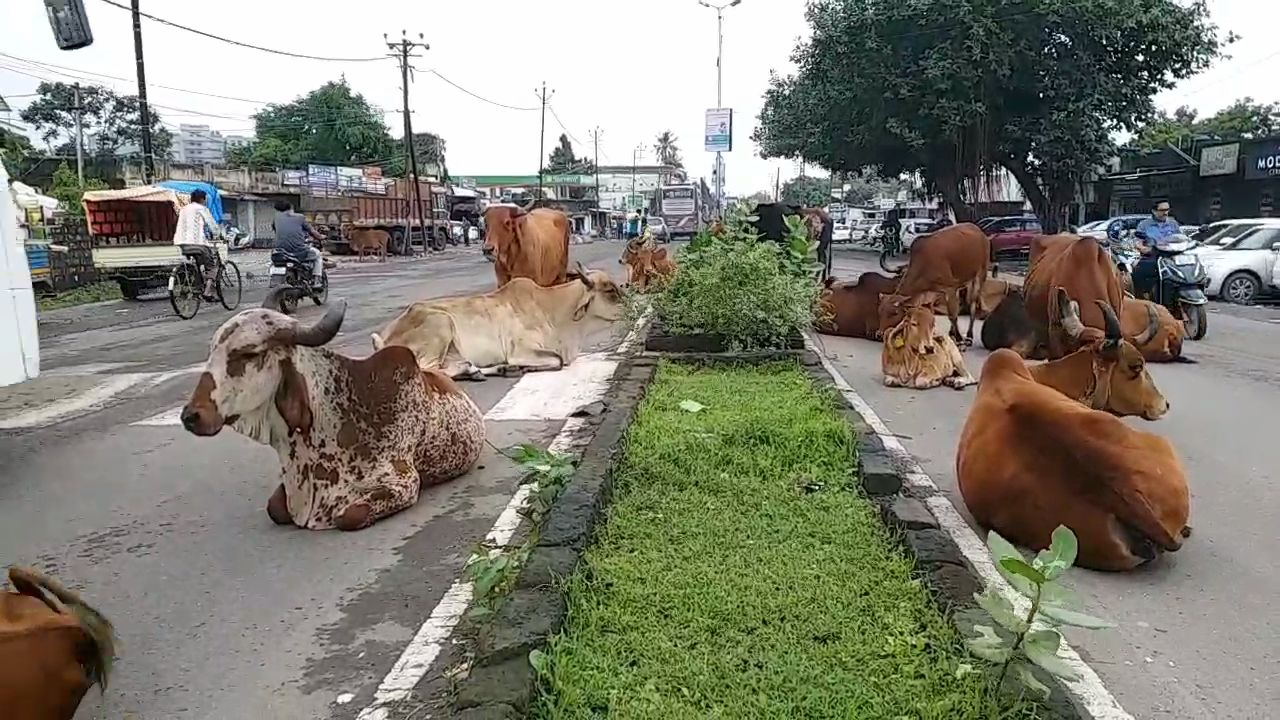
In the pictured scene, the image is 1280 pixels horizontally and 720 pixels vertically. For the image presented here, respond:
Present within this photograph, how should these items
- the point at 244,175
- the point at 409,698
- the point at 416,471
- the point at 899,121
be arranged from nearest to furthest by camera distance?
the point at 409,698, the point at 416,471, the point at 899,121, the point at 244,175

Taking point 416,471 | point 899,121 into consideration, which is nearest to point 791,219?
point 416,471

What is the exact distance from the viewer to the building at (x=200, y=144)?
5256 cm

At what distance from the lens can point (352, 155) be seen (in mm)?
54438

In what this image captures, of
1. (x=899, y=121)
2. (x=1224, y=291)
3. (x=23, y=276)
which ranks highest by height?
(x=899, y=121)

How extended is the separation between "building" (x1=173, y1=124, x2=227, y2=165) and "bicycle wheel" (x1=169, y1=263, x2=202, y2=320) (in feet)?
134

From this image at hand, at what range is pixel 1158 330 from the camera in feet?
31.1

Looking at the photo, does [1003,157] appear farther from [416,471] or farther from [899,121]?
[416,471]

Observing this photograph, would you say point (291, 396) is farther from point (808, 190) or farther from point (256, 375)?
point (808, 190)

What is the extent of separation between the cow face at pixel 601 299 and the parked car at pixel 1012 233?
18.9 metres

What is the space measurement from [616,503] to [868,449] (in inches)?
61.0

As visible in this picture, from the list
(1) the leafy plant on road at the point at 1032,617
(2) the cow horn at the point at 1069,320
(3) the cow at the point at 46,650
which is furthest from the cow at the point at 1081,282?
(3) the cow at the point at 46,650

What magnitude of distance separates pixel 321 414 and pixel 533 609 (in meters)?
1.95

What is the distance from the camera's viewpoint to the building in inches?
2069

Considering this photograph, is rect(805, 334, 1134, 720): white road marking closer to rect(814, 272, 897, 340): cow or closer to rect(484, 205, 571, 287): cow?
rect(814, 272, 897, 340): cow
